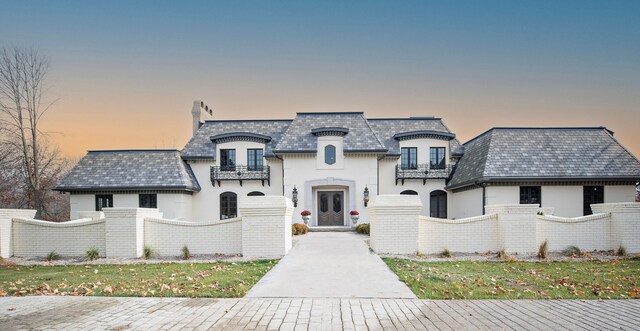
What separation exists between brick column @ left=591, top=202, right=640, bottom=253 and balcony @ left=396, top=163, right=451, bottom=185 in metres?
12.4

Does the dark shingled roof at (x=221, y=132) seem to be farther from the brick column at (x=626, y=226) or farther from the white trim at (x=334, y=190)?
the brick column at (x=626, y=226)

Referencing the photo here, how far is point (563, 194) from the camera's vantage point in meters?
21.4

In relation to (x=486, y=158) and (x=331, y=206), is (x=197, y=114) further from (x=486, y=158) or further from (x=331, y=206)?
(x=486, y=158)

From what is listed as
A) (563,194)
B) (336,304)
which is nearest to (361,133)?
(563,194)

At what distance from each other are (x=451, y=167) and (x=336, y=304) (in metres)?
21.2

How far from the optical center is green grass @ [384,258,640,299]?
776cm

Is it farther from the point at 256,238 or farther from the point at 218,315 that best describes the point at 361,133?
the point at 218,315

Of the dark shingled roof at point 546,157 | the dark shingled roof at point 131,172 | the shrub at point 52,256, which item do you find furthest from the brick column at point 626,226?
the dark shingled roof at point 131,172

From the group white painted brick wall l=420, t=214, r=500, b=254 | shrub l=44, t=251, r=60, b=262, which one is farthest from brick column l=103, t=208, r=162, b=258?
white painted brick wall l=420, t=214, r=500, b=254

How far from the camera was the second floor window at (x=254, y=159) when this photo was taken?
26.4m

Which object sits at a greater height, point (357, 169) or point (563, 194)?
point (357, 169)

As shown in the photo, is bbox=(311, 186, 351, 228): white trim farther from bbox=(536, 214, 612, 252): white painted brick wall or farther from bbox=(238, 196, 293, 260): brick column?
bbox=(536, 214, 612, 252): white painted brick wall

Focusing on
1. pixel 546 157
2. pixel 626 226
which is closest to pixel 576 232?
pixel 626 226

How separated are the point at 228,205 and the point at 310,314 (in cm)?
2073
